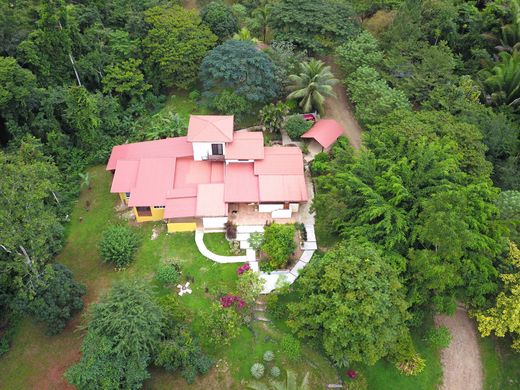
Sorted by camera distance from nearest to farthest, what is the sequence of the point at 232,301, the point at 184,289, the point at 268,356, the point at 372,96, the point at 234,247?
the point at 268,356, the point at 232,301, the point at 184,289, the point at 234,247, the point at 372,96

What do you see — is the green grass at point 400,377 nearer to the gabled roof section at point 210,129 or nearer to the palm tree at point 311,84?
the gabled roof section at point 210,129

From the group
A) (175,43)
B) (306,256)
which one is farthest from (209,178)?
(175,43)

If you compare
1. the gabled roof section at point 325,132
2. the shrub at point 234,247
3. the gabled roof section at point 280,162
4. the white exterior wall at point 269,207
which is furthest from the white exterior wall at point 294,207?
the gabled roof section at point 325,132

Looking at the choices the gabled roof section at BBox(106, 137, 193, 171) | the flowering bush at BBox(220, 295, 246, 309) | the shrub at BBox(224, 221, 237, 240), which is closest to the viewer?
the flowering bush at BBox(220, 295, 246, 309)

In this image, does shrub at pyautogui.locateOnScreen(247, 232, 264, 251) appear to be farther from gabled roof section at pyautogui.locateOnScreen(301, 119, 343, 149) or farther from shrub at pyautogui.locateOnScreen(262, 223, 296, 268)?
gabled roof section at pyautogui.locateOnScreen(301, 119, 343, 149)

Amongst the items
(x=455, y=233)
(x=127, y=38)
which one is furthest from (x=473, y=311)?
(x=127, y=38)

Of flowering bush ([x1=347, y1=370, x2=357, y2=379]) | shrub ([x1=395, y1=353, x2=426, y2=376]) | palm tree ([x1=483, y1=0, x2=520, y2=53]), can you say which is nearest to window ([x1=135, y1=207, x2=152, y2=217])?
flowering bush ([x1=347, y1=370, x2=357, y2=379])

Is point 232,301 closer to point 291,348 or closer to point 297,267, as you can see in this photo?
point 291,348
